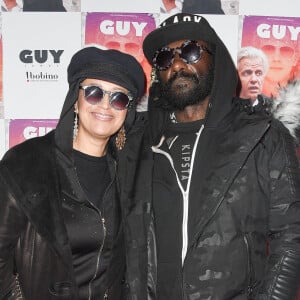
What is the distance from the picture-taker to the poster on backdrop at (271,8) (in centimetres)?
258

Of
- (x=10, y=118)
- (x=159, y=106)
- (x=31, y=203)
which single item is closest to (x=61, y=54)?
(x=10, y=118)

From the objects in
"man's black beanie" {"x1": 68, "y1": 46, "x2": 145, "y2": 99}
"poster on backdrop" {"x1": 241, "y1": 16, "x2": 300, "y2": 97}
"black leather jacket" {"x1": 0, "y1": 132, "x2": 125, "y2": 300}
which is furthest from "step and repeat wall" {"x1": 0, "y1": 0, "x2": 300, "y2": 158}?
"black leather jacket" {"x1": 0, "y1": 132, "x2": 125, "y2": 300}

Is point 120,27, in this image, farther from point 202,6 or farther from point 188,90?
point 188,90

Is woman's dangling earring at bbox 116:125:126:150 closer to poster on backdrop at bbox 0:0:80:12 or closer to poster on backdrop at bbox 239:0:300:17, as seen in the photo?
poster on backdrop at bbox 0:0:80:12

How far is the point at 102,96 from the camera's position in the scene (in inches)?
73.0

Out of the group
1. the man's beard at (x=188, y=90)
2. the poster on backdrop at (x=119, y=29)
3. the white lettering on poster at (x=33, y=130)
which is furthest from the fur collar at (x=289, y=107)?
the white lettering on poster at (x=33, y=130)

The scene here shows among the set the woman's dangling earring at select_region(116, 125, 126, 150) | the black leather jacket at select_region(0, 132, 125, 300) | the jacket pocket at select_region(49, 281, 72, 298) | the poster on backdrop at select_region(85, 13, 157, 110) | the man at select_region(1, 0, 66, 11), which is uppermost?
the man at select_region(1, 0, 66, 11)

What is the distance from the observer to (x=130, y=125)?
2111mm

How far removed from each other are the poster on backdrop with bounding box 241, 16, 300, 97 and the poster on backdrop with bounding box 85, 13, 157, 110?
620 millimetres

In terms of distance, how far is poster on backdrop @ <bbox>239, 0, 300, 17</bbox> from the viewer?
2.58 m

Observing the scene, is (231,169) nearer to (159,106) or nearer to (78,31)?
(159,106)

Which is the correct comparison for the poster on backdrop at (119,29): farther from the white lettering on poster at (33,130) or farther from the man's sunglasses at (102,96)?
the man's sunglasses at (102,96)

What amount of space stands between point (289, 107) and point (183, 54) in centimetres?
89

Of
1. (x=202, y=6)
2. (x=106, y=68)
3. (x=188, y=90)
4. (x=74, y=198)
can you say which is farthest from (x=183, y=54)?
(x=74, y=198)
